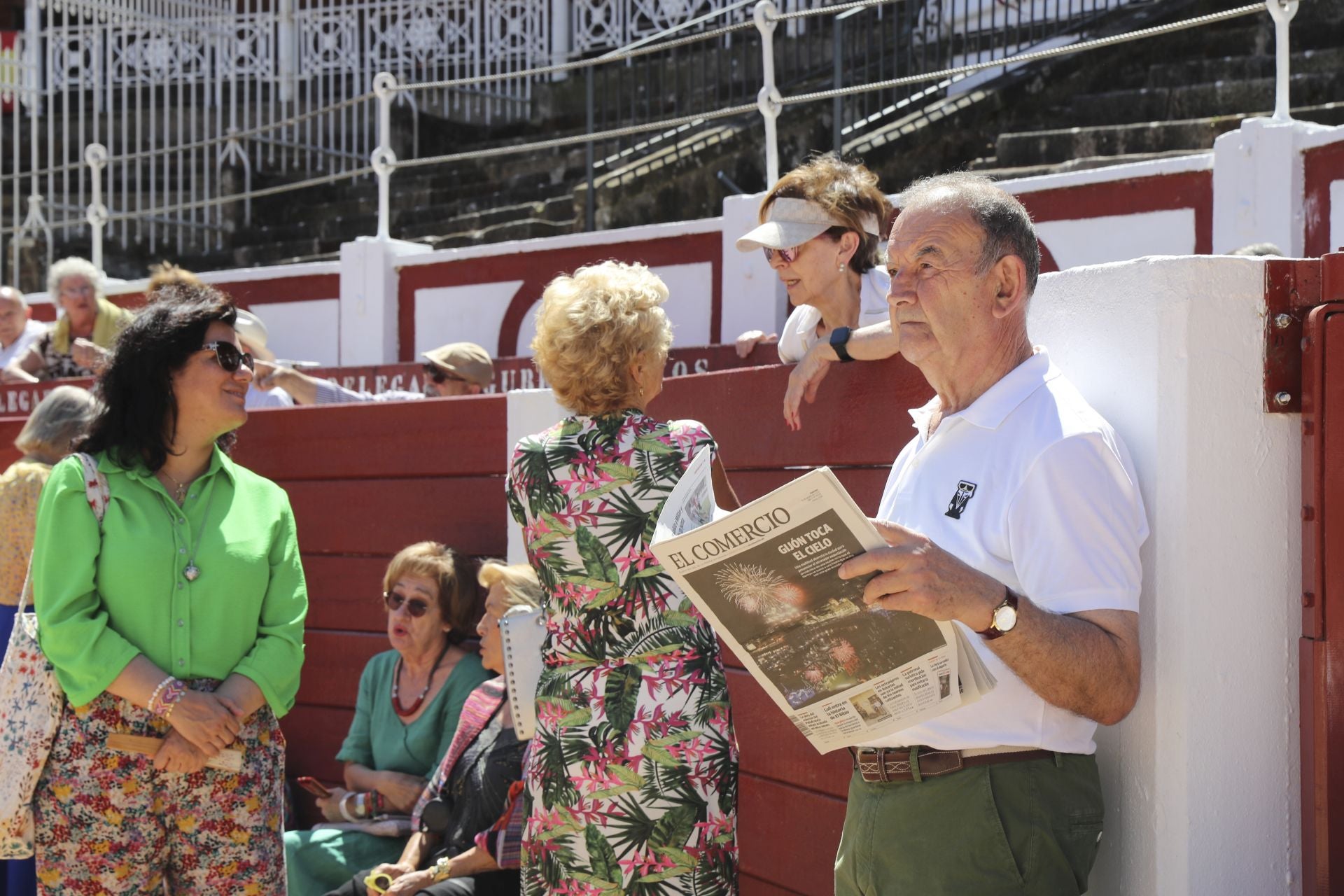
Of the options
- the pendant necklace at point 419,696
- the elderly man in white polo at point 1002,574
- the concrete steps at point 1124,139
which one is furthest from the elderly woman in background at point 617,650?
the concrete steps at point 1124,139

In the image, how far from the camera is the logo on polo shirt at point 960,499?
220 cm

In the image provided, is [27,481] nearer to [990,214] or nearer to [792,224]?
[792,224]

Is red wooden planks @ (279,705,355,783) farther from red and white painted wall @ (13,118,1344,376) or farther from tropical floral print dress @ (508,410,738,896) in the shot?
tropical floral print dress @ (508,410,738,896)

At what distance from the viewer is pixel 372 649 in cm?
530

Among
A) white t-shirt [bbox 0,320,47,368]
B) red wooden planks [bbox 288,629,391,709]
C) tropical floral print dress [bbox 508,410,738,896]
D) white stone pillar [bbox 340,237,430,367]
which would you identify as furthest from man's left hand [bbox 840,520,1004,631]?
white t-shirt [bbox 0,320,47,368]

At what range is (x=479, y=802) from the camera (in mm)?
4027

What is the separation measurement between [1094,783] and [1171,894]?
18cm

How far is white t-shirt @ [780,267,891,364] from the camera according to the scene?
3.46 metres


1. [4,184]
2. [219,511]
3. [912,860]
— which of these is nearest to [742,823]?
[219,511]

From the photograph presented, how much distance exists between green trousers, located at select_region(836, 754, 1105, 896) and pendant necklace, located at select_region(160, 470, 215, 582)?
187cm

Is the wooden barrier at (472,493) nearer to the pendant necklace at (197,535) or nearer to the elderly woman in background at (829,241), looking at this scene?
the elderly woman in background at (829,241)

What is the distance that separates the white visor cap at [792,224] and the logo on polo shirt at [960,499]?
127 cm

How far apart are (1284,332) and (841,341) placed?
1.00 metres

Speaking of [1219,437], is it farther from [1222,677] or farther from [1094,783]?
[1094,783]
